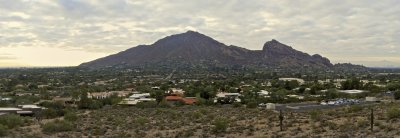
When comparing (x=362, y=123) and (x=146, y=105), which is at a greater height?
(x=362, y=123)

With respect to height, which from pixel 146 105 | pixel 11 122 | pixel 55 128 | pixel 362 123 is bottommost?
pixel 55 128

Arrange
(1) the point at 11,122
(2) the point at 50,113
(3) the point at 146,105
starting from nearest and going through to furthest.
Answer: (1) the point at 11,122 → (2) the point at 50,113 → (3) the point at 146,105

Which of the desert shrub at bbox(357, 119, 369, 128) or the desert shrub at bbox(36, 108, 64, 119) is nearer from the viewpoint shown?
the desert shrub at bbox(357, 119, 369, 128)

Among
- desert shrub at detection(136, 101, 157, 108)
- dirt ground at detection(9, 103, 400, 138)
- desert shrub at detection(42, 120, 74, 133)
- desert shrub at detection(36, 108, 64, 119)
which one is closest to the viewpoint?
dirt ground at detection(9, 103, 400, 138)

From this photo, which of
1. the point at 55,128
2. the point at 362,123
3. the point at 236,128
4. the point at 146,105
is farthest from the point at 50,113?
the point at 362,123

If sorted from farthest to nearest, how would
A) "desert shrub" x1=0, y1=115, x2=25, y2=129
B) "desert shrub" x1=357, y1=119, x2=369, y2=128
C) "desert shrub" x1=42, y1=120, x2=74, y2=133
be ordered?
"desert shrub" x1=0, y1=115, x2=25, y2=129, "desert shrub" x1=42, y1=120, x2=74, y2=133, "desert shrub" x1=357, y1=119, x2=369, y2=128

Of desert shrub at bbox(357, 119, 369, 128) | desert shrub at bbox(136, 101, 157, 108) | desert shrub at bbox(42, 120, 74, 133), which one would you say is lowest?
desert shrub at bbox(42, 120, 74, 133)

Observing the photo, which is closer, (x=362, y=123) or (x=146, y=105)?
(x=362, y=123)

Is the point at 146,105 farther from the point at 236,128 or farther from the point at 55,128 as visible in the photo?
the point at 236,128

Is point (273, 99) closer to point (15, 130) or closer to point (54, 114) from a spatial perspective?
point (54, 114)

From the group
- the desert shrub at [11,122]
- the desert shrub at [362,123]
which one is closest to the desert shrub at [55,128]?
the desert shrub at [11,122]

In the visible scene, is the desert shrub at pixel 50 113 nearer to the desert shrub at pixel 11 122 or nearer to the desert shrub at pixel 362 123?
the desert shrub at pixel 11 122

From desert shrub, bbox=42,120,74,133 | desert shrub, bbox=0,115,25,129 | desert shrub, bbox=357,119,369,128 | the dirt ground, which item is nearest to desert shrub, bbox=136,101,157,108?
the dirt ground

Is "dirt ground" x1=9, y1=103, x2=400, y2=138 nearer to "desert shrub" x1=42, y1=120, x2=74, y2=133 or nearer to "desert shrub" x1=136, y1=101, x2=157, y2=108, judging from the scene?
"desert shrub" x1=42, y1=120, x2=74, y2=133
